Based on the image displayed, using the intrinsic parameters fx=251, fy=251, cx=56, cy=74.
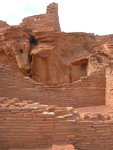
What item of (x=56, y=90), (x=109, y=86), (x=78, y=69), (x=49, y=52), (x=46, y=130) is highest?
(x=49, y=52)

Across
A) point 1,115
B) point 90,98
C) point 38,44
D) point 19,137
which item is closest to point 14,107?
point 1,115

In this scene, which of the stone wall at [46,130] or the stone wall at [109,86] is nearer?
the stone wall at [46,130]

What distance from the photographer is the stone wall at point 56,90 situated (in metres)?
9.73

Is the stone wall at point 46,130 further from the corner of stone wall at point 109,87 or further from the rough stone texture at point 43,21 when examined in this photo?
the rough stone texture at point 43,21

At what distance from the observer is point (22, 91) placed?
9836mm

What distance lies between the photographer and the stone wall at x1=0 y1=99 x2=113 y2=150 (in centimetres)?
569

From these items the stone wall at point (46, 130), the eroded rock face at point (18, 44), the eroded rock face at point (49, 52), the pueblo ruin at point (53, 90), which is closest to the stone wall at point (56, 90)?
the pueblo ruin at point (53, 90)

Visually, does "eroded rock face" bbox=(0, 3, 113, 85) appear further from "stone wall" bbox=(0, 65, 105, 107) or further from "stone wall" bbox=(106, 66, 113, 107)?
"stone wall" bbox=(0, 65, 105, 107)

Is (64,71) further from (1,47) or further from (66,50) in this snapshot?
(1,47)

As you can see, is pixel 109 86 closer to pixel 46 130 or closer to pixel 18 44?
pixel 46 130

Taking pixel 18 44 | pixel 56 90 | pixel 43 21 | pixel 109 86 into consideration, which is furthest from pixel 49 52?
pixel 109 86

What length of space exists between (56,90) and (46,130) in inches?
182

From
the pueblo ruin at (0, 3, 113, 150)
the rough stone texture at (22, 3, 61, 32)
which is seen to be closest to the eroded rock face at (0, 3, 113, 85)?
the pueblo ruin at (0, 3, 113, 150)

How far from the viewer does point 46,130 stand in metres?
5.72
